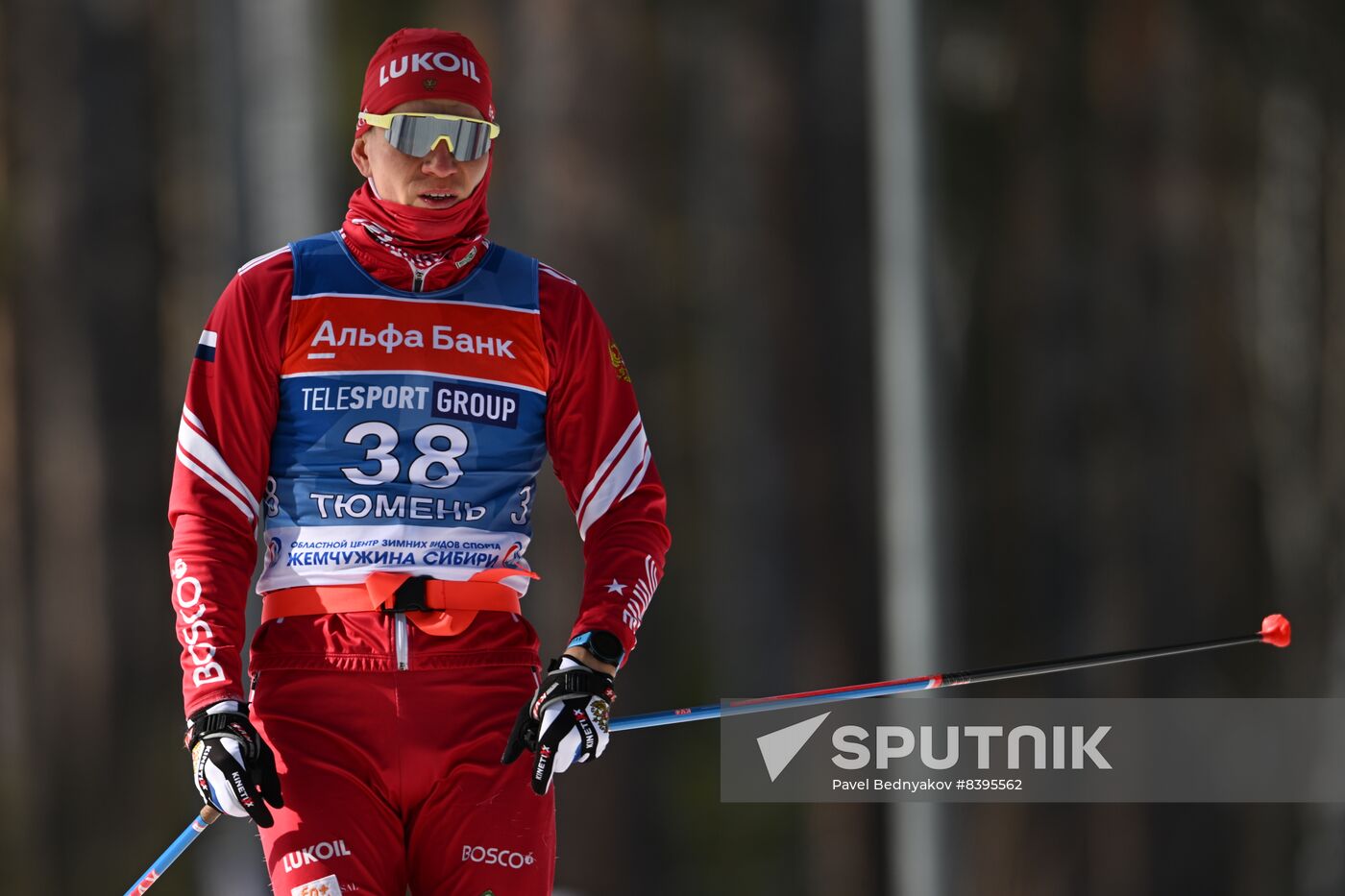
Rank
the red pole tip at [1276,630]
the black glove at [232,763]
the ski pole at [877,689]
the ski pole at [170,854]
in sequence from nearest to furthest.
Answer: the black glove at [232,763] → the ski pole at [170,854] → the ski pole at [877,689] → the red pole tip at [1276,630]

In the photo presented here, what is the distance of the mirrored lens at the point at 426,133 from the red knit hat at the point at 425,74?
4 cm

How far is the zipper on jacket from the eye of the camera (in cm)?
186

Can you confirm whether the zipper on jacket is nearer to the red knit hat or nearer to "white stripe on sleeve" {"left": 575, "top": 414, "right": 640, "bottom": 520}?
"white stripe on sleeve" {"left": 575, "top": 414, "right": 640, "bottom": 520}

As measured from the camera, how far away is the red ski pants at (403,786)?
5.83 ft

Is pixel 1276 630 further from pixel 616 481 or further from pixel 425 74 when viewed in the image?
pixel 425 74

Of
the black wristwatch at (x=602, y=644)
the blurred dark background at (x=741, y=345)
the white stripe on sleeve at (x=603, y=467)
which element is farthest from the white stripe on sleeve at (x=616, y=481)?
the blurred dark background at (x=741, y=345)

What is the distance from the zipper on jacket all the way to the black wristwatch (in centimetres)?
21

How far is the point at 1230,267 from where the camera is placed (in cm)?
505

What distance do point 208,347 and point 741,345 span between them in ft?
8.61

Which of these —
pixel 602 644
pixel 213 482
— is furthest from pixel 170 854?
pixel 602 644

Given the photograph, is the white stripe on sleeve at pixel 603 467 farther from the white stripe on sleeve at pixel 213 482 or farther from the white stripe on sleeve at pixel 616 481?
the white stripe on sleeve at pixel 213 482

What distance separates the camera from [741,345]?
4.41m

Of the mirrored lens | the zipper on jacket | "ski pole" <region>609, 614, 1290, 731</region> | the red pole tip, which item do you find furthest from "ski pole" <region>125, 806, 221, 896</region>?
the red pole tip

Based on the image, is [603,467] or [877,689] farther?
[877,689]
